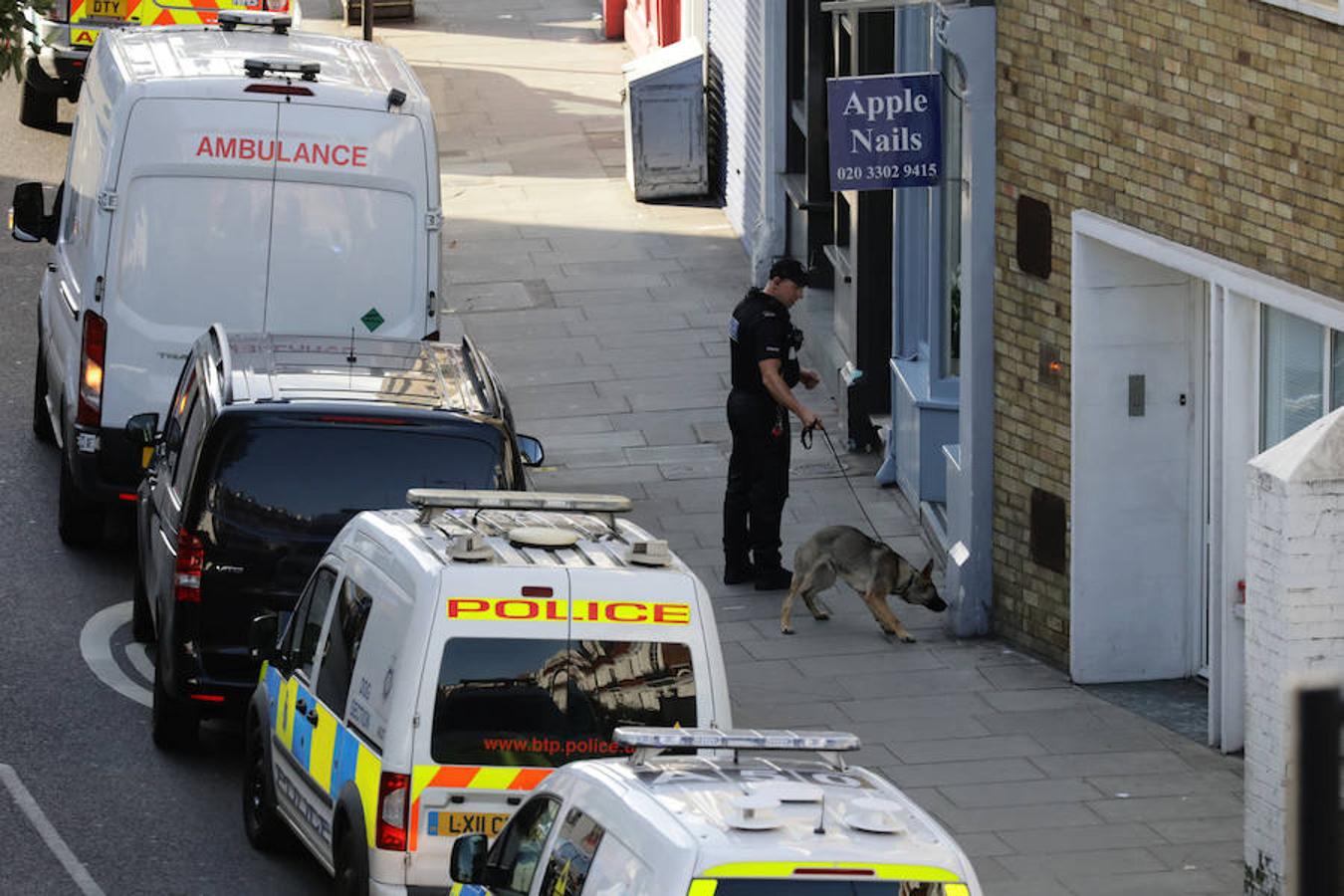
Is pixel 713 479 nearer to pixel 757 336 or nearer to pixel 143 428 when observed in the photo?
pixel 757 336

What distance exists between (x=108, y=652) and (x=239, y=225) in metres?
2.57

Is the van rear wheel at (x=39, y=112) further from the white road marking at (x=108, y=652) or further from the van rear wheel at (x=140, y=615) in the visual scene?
the van rear wheel at (x=140, y=615)

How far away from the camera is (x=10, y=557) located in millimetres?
14305

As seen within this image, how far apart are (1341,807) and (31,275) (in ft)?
65.9

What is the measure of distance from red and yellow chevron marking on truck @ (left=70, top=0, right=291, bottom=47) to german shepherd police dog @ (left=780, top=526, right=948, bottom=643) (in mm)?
11749

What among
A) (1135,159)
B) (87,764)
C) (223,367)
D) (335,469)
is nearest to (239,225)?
(223,367)

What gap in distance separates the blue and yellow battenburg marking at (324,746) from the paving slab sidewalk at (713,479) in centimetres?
269

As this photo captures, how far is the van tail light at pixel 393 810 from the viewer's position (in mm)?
7863

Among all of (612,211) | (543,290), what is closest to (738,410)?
(543,290)

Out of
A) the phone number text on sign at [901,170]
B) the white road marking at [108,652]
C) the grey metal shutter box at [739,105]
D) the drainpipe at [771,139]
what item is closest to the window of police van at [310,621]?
the white road marking at [108,652]

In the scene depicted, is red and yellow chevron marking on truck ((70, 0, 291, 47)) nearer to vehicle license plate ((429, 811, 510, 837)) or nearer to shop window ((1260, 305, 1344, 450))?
shop window ((1260, 305, 1344, 450))

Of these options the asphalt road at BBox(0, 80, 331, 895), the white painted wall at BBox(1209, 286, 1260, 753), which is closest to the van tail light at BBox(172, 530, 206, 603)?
the asphalt road at BBox(0, 80, 331, 895)

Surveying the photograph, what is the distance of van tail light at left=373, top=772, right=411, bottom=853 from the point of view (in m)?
7.86

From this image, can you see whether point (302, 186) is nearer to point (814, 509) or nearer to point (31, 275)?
point (814, 509)
